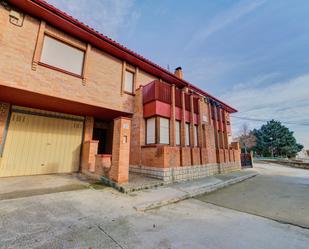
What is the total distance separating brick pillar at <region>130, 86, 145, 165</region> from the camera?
8.25 meters

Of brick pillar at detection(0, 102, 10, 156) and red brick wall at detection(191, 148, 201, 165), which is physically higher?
brick pillar at detection(0, 102, 10, 156)

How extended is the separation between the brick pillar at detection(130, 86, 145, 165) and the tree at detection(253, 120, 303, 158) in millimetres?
37998

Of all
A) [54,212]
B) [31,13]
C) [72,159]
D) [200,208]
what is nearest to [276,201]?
[200,208]

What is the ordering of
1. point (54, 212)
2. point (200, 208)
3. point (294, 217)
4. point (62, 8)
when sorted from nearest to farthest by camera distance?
point (54, 212) → point (294, 217) → point (200, 208) → point (62, 8)

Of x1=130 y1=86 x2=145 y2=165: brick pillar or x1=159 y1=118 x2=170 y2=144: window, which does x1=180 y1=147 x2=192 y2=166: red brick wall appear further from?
x1=130 y1=86 x2=145 y2=165: brick pillar

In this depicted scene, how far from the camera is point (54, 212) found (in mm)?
3516

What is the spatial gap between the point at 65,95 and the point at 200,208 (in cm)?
674

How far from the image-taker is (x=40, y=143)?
7.98 meters

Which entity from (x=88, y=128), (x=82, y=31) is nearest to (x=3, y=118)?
(x=88, y=128)

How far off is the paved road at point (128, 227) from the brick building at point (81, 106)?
2.15 metres

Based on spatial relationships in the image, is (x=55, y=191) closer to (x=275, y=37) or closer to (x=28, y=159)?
(x=28, y=159)

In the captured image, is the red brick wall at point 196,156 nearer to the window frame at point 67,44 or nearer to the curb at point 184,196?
Result: the curb at point 184,196

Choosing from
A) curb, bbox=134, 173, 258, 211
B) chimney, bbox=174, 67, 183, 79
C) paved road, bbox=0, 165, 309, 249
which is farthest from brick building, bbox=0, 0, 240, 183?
chimney, bbox=174, 67, 183, 79

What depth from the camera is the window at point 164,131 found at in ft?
26.0
